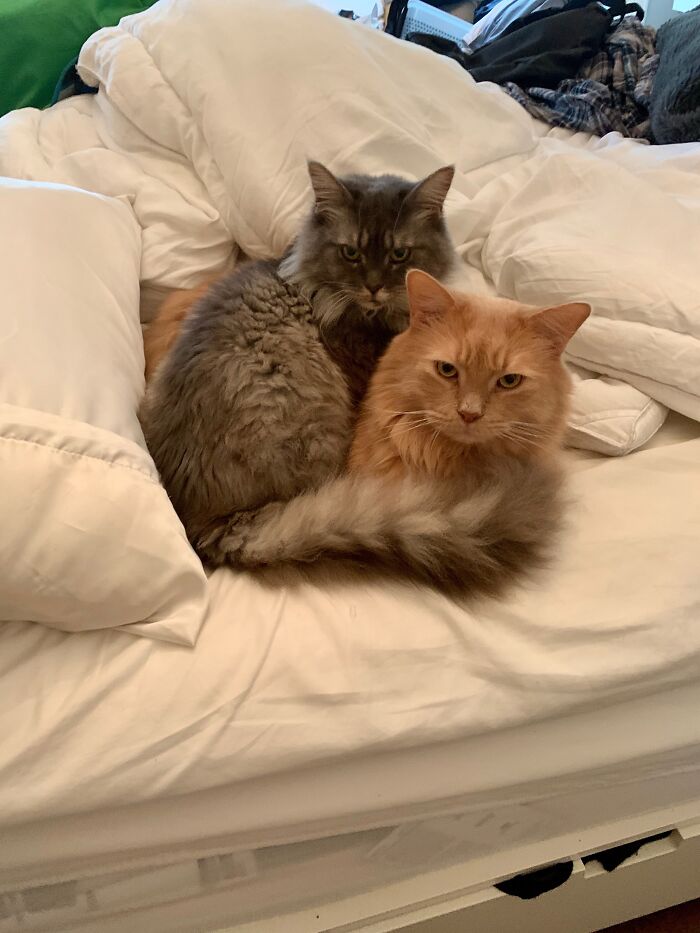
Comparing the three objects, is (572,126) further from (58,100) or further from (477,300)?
(58,100)

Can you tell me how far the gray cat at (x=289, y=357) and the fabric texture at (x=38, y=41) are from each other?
0.97 meters

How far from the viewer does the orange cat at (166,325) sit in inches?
48.1

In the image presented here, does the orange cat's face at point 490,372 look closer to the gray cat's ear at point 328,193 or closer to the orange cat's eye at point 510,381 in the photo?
the orange cat's eye at point 510,381

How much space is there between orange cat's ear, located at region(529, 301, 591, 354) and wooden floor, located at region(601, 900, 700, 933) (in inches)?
44.9

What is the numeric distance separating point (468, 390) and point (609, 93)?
1.63m

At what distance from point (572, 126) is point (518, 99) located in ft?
0.61

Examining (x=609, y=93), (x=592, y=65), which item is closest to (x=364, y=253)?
(x=609, y=93)

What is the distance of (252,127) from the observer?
1.34 metres

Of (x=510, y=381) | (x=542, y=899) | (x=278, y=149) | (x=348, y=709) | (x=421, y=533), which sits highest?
(x=278, y=149)

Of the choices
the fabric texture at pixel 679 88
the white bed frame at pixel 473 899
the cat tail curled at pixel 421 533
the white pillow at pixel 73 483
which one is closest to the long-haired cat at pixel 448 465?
the cat tail curled at pixel 421 533

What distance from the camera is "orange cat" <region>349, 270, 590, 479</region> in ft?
3.22

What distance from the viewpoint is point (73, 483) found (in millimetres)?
695

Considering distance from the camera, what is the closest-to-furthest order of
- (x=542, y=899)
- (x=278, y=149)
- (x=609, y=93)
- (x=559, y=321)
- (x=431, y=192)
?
(x=559, y=321)
(x=542, y=899)
(x=431, y=192)
(x=278, y=149)
(x=609, y=93)

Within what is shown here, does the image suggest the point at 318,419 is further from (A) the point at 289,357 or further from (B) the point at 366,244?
(B) the point at 366,244
